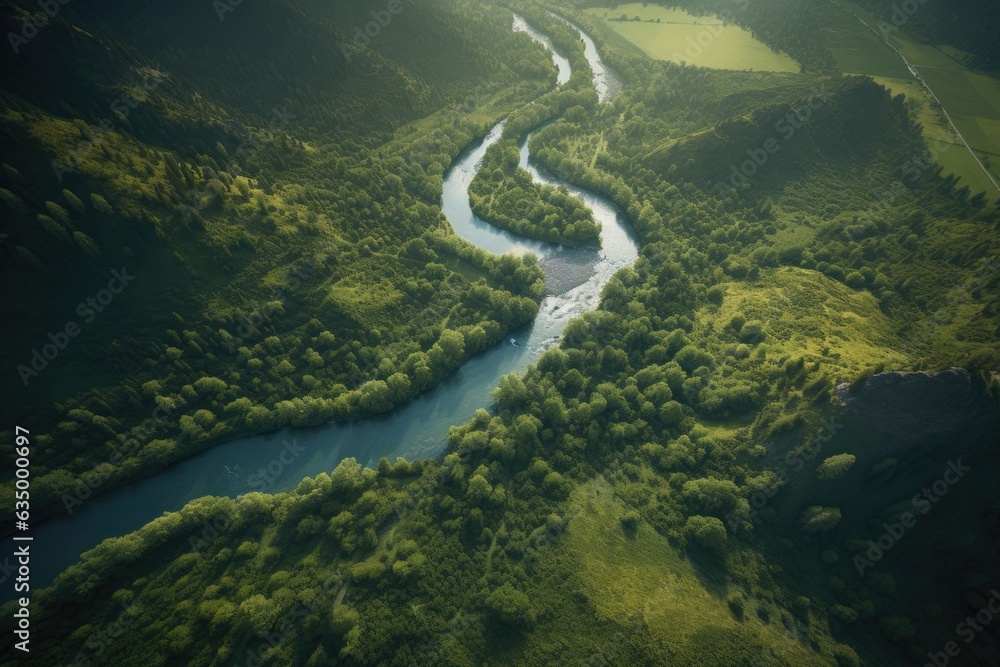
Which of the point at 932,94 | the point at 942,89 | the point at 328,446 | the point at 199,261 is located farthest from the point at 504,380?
the point at 942,89

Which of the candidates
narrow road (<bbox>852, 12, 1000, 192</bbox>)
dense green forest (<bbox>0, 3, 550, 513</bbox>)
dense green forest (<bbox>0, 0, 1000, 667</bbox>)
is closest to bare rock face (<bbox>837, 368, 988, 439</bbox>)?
dense green forest (<bbox>0, 0, 1000, 667</bbox>)

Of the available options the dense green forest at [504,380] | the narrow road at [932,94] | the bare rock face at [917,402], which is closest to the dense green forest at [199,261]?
the dense green forest at [504,380]

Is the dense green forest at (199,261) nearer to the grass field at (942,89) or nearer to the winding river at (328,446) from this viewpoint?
the winding river at (328,446)

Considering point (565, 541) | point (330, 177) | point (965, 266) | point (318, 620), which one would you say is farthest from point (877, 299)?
point (330, 177)

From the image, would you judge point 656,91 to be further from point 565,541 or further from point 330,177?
point 565,541

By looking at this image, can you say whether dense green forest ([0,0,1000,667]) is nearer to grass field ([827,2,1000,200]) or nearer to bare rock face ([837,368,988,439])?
bare rock face ([837,368,988,439])
